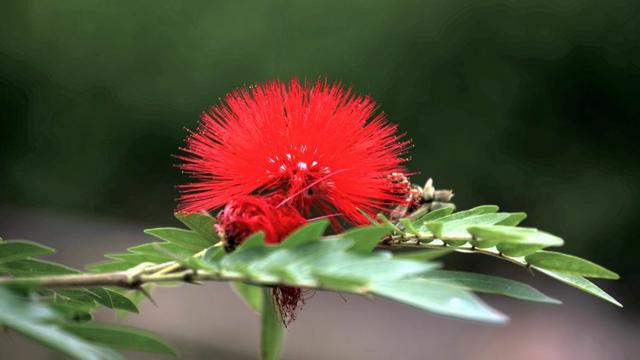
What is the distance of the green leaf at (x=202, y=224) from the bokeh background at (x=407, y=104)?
248cm

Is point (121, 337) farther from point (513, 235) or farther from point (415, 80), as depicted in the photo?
point (415, 80)

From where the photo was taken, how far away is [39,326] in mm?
524

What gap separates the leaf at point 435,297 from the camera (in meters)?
0.53

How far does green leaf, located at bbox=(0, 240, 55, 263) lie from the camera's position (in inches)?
26.2

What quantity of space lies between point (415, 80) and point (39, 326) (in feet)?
9.81

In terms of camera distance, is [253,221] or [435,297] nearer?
[435,297]

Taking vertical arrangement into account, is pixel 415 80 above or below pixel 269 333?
above

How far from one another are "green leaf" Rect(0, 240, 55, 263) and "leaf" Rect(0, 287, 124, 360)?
127 millimetres

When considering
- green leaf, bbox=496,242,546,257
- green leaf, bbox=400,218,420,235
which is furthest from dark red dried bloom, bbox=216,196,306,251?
green leaf, bbox=496,242,546,257

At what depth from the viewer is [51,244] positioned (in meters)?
3.54

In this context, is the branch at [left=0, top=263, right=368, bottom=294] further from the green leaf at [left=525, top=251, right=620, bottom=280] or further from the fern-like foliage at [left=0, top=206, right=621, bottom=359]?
the green leaf at [left=525, top=251, right=620, bottom=280]

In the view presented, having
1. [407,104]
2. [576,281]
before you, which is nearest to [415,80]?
[407,104]

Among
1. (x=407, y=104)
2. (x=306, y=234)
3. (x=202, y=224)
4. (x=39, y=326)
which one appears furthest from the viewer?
(x=407, y=104)

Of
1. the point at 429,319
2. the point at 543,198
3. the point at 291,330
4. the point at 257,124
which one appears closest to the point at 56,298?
the point at 257,124
